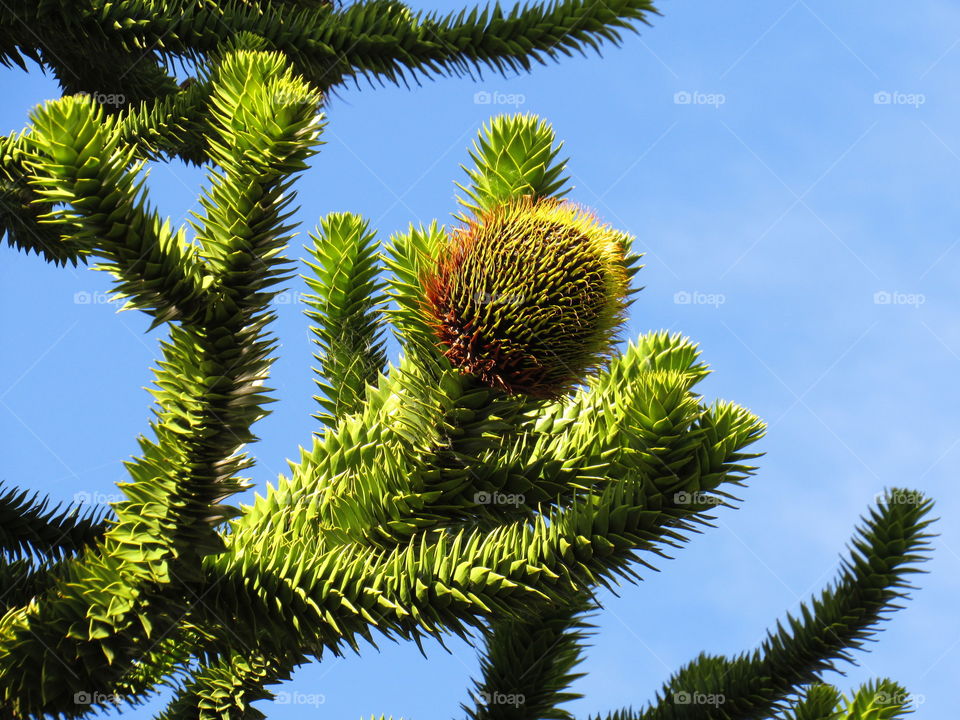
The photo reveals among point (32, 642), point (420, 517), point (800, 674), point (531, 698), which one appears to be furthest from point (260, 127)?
point (800, 674)

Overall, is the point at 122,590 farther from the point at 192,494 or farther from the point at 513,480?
the point at 513,480

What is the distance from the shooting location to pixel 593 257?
2.15 meters

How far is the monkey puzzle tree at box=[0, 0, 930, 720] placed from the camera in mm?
2094

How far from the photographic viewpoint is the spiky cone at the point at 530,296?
6.87 feet

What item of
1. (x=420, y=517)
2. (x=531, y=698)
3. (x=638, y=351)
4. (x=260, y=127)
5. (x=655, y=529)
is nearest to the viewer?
(x=260, y=127)

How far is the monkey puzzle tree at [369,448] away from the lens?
2.09 metres

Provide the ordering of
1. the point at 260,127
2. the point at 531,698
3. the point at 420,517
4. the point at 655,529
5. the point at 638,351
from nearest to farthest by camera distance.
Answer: the point at 260,127 → the point at 655,529 → the point at 420,517 → the point at 638,351 → the point at 531,698

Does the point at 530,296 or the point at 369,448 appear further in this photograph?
the point at 369,448

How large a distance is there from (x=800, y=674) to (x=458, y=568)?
4.93 feet

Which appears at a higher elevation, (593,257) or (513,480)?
(593,257)

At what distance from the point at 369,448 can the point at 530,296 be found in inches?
27.8

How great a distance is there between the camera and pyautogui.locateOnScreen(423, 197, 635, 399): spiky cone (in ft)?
6.87

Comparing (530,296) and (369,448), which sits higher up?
(530,296)

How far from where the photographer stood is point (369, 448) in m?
2.54
